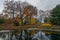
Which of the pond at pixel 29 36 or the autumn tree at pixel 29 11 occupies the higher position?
the autumn tree at pixel 29 11

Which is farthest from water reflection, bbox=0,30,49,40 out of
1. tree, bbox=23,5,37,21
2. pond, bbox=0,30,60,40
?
tree, bbox=23,5,37,21

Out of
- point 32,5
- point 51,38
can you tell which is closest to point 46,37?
point 51,38

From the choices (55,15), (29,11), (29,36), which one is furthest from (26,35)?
(55,15)

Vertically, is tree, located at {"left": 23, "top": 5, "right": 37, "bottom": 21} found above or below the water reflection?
above

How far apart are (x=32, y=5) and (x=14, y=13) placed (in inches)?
15.4

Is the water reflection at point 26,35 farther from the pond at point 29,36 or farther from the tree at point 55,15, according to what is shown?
the tree at point 55,15

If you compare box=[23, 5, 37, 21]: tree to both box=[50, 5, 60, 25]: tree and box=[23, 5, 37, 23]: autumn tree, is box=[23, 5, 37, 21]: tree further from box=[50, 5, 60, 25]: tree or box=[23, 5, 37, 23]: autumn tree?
box=[50, 5, 60, 25]: tree

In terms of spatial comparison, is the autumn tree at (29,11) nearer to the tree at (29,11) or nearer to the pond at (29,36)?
the tree at (29,11)

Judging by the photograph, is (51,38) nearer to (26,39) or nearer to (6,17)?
(26,39)

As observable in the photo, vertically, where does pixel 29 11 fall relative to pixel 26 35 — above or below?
above

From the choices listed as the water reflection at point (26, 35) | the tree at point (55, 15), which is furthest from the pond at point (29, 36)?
the tree at point (55, 15)

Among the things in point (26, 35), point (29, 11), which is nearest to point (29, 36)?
point (26, 35)

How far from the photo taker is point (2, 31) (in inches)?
137

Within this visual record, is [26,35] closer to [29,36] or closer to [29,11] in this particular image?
[29,36]
